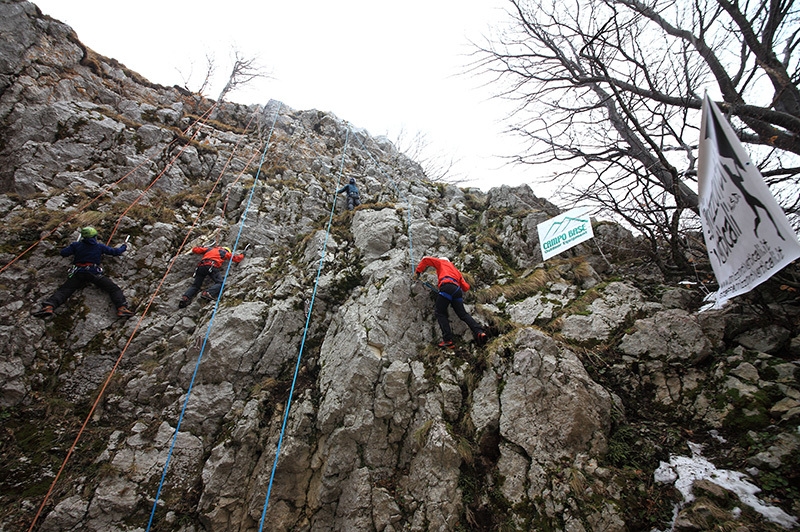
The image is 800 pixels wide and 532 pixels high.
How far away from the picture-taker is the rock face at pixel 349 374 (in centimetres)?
380

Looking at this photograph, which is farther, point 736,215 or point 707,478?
point 707,478

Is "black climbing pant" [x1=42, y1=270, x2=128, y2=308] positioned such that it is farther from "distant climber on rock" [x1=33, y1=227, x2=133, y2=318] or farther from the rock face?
the rock face

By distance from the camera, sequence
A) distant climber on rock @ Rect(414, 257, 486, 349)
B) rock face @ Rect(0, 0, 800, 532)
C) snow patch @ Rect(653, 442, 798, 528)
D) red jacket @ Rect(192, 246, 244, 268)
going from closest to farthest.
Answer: snow patch @ Rect(653, 442, 798, 528) < rock face @ Rect(0, 0, 800, 532) < distant climber on rock @ Rect(414, 257, 486, 349) < red jacket @ Rect(192, 246, 244, 268)

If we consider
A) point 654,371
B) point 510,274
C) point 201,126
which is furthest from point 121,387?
point 201,126

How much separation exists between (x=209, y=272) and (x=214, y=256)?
0.40 meters

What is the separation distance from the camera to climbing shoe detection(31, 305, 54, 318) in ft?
19.7

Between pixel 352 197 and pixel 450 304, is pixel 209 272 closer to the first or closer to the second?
pixel 352 197

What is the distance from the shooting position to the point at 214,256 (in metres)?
7.58

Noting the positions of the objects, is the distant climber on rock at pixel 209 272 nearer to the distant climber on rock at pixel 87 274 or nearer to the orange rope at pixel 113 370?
the orange rope at pixel 113 370

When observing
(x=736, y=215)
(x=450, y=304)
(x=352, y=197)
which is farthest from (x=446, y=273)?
(x=352, y=197)

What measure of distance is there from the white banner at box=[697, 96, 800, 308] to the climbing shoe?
1020 centimetres

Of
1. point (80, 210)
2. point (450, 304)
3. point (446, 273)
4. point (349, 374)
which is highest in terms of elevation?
point (80, 210)

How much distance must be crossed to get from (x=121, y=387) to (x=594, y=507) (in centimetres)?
763

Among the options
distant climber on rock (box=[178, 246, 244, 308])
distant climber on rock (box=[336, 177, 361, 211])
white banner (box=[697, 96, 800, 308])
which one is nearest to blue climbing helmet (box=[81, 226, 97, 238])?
distant climber on rock (box=[178, 246, 244, 308])
